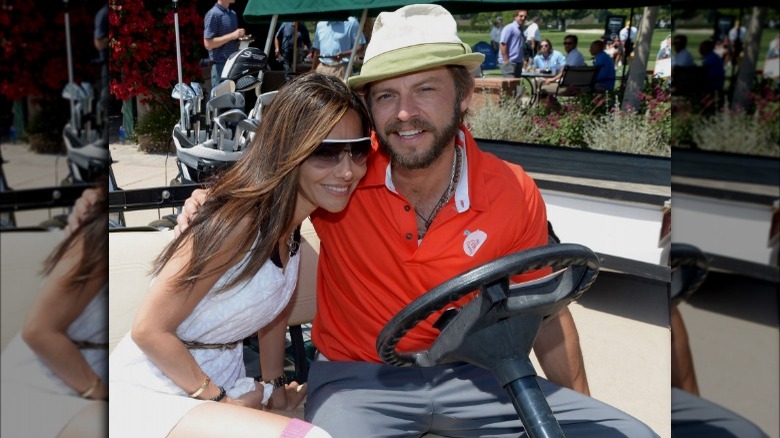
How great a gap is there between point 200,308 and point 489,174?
2.40ft

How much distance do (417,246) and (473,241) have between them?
0.13 metres

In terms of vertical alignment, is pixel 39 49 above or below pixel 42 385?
above

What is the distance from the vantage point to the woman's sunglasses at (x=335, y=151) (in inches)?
63.7

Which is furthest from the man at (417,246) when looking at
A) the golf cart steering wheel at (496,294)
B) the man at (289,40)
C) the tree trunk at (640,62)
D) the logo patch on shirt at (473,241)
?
the tree trunk at (640,62)

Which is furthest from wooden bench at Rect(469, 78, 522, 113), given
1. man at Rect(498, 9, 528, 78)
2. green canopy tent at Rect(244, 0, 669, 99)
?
green canopy tent at Rect(244, 0, 669, 99)

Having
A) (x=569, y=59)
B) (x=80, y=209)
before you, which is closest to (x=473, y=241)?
(x=80, y=209)

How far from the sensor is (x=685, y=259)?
57 cm

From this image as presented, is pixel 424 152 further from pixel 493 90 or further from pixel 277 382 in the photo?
pixel 493 90

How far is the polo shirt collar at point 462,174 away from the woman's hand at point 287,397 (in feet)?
1.83

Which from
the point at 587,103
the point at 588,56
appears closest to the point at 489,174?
the point at 587,103

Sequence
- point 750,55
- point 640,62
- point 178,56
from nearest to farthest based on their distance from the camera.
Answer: point 750,55
point 178,56
point 640,62

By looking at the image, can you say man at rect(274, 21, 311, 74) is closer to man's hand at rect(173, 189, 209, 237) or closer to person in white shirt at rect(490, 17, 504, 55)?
man's hand at rect(173, 189, 209, 237)

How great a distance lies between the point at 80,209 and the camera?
0.57 metres

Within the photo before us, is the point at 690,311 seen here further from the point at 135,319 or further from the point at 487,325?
the point at 135,319
